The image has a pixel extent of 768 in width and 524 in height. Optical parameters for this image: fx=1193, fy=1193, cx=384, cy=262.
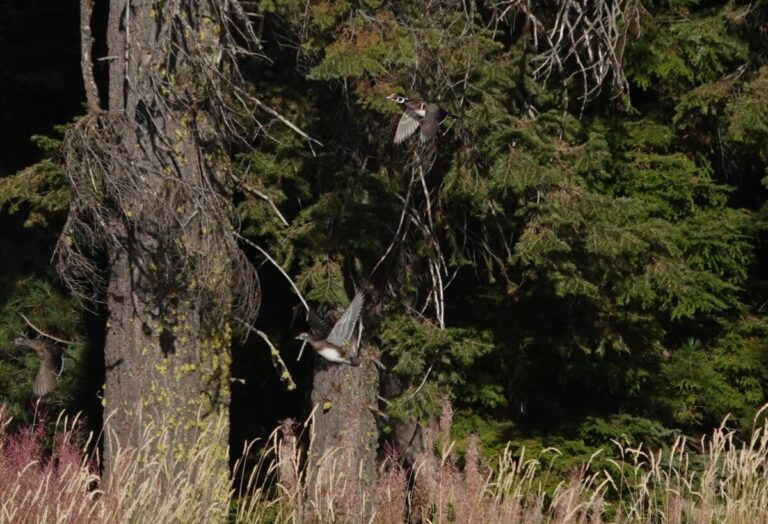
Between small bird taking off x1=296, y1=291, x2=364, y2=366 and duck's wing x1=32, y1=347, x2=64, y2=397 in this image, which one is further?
duck's wing x1=32, y1=347, x2=64, y2=397

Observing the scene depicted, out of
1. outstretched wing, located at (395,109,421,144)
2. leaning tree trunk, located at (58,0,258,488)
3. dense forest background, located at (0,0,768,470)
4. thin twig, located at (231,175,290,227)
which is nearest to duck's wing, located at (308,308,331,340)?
dense forest background, located at (0,0,768,470)

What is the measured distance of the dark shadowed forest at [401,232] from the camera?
23.2ft

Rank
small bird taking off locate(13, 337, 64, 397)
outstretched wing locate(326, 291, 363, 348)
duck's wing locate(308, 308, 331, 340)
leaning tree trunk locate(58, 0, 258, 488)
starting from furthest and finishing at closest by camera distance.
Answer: small bird taking off locate(13, 337, 64, 397) < duck's wing locate(308, 308, 331, 340) < outstretched wing locate(326, 291, 363, 348) < leaning tree trunk locate(58, 0, 258, 488)

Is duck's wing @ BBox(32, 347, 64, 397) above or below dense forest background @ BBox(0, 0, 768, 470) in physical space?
below

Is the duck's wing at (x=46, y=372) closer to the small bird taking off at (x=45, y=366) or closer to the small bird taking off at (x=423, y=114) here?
the small bird taking off at (x=45, y=366)

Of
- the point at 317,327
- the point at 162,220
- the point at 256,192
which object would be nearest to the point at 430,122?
the point at 256,192

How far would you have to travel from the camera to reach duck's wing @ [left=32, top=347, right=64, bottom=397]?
8.87 m

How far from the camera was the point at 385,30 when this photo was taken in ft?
23.6

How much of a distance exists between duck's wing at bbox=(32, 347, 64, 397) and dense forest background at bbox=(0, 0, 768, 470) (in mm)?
610

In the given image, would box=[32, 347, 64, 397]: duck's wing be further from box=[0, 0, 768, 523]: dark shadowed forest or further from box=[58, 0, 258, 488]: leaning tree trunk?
box=[58, 0, 258, 488]: leaning tree trunk

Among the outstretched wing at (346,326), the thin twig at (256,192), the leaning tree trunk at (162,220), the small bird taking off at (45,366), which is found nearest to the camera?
the leaning tree trunk at (162,220)

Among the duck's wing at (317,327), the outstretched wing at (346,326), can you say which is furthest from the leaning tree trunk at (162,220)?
the outstretched wing at (346,326)

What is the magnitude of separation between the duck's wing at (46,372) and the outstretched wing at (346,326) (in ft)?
8.27

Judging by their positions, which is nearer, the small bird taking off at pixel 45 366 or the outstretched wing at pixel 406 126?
the outstretched wing at pixel 406 126
